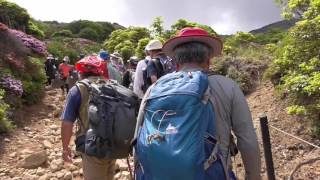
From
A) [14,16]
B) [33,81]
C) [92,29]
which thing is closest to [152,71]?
[33,81]

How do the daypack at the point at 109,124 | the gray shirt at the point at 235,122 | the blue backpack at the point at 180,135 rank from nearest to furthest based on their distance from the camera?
the blue backpack at the point at 180,135 < the gray shirt at the point at 235,122 < the daypack at the point at 109,124

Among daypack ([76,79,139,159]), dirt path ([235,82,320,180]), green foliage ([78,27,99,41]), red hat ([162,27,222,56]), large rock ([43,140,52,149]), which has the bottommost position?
large rock ([43,140,52,149])

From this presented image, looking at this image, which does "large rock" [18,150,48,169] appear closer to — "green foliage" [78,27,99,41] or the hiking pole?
the hiking pole

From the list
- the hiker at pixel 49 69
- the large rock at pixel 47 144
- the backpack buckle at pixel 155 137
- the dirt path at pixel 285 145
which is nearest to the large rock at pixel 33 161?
the large rock at pixel 47 144

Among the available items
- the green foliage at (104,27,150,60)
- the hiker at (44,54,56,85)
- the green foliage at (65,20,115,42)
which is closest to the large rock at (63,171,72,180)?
the hiker at (44,54,56,85)

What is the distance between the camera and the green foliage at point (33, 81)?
12.6m

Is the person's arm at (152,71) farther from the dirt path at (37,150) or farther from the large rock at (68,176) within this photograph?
the large rock at (68,176)

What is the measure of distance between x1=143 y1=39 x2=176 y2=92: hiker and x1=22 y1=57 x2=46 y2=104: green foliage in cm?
677

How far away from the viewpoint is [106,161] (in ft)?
13.8

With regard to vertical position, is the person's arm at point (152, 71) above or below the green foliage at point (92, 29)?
below

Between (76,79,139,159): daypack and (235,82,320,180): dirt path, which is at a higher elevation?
(76,79,139,159): daypack

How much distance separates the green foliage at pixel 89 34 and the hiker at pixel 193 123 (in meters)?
→ 49.3

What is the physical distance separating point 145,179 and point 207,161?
372 mm

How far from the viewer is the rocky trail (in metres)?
7.00
